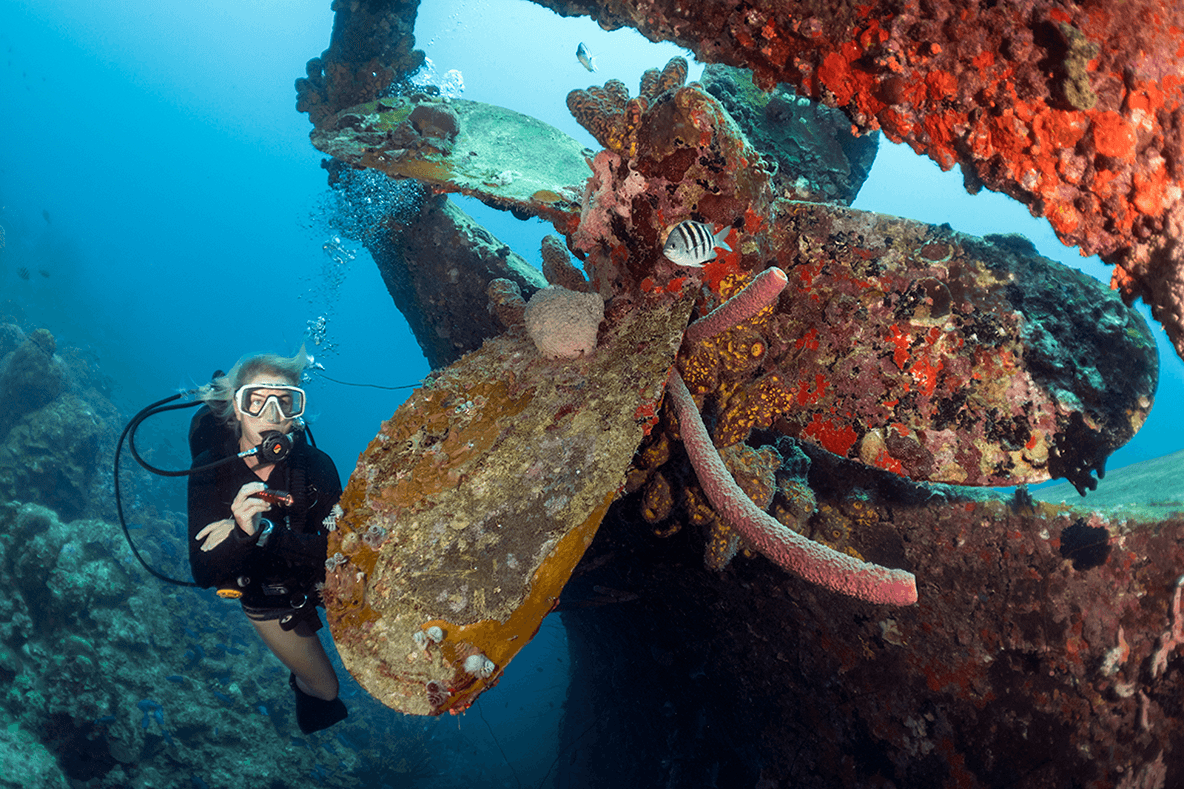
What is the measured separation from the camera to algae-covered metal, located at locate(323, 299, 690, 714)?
5.54 feet

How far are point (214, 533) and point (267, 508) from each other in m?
0.29

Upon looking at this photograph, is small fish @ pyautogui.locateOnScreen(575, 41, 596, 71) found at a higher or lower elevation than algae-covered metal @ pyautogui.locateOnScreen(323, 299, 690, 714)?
higher

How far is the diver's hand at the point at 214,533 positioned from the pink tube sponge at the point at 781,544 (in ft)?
8.74

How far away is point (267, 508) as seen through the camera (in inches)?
112

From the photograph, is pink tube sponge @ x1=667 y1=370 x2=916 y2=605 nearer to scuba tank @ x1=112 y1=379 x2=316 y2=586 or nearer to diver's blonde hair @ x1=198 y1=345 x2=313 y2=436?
scuba tank @ x1=112 y1=379 x2=316 y2=586

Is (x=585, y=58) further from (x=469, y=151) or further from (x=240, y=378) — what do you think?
(x=240, y=378)

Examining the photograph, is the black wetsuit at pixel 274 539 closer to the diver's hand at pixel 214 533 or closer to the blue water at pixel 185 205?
the diver's hand at pixel 214 533

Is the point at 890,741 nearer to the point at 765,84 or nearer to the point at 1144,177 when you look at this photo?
the point at 1144,177

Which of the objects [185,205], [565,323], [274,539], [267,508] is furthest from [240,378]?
[185,205]

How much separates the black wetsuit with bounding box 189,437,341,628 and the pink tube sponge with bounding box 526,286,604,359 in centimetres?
160

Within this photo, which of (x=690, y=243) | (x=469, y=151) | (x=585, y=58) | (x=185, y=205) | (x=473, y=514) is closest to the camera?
(x=473, y=514)

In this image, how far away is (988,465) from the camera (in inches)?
89.3

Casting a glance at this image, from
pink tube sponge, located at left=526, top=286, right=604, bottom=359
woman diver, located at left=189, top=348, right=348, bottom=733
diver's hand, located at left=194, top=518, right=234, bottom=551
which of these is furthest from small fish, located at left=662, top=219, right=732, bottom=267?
diver's hand, located at left=194, top=518, right=234, bottom=551

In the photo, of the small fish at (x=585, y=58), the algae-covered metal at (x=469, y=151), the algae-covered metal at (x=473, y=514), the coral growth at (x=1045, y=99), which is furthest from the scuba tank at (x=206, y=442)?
the small fish at (x=585, y=58)
